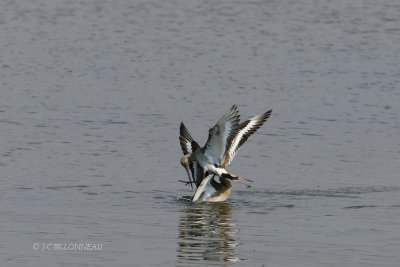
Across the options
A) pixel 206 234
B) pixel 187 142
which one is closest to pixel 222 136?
pixel 187 142

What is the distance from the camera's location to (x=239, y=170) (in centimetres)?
1516

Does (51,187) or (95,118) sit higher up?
(95,118)

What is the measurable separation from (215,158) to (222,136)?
0.50m

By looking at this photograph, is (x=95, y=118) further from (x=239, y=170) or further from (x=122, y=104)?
(x=239, y=170)

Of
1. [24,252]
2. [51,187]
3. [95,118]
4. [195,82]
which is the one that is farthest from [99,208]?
[195,82]

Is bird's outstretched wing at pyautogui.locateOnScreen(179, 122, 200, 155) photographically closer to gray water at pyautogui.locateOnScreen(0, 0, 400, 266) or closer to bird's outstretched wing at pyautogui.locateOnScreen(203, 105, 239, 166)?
bird's outstretched wing at pyautogui.locateOnScreen(203, 105, 239, 166)

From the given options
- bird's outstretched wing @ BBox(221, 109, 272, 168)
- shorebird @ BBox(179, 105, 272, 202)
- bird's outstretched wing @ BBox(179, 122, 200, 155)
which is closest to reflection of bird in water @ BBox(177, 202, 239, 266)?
shorebird @ BBox(179, 105, 272, 202)

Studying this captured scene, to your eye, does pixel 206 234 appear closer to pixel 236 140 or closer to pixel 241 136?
→ pixel 236 140

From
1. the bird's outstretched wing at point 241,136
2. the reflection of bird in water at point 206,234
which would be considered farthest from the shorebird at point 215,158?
the reflection of bird in water at point 206,234

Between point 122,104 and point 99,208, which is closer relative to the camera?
point 99,208

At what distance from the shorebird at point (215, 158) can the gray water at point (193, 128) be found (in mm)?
267

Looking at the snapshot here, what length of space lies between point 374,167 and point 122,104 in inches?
215

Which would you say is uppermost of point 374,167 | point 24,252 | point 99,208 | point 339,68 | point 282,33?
point 282,33

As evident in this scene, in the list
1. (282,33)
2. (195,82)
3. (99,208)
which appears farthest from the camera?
(282,33)
